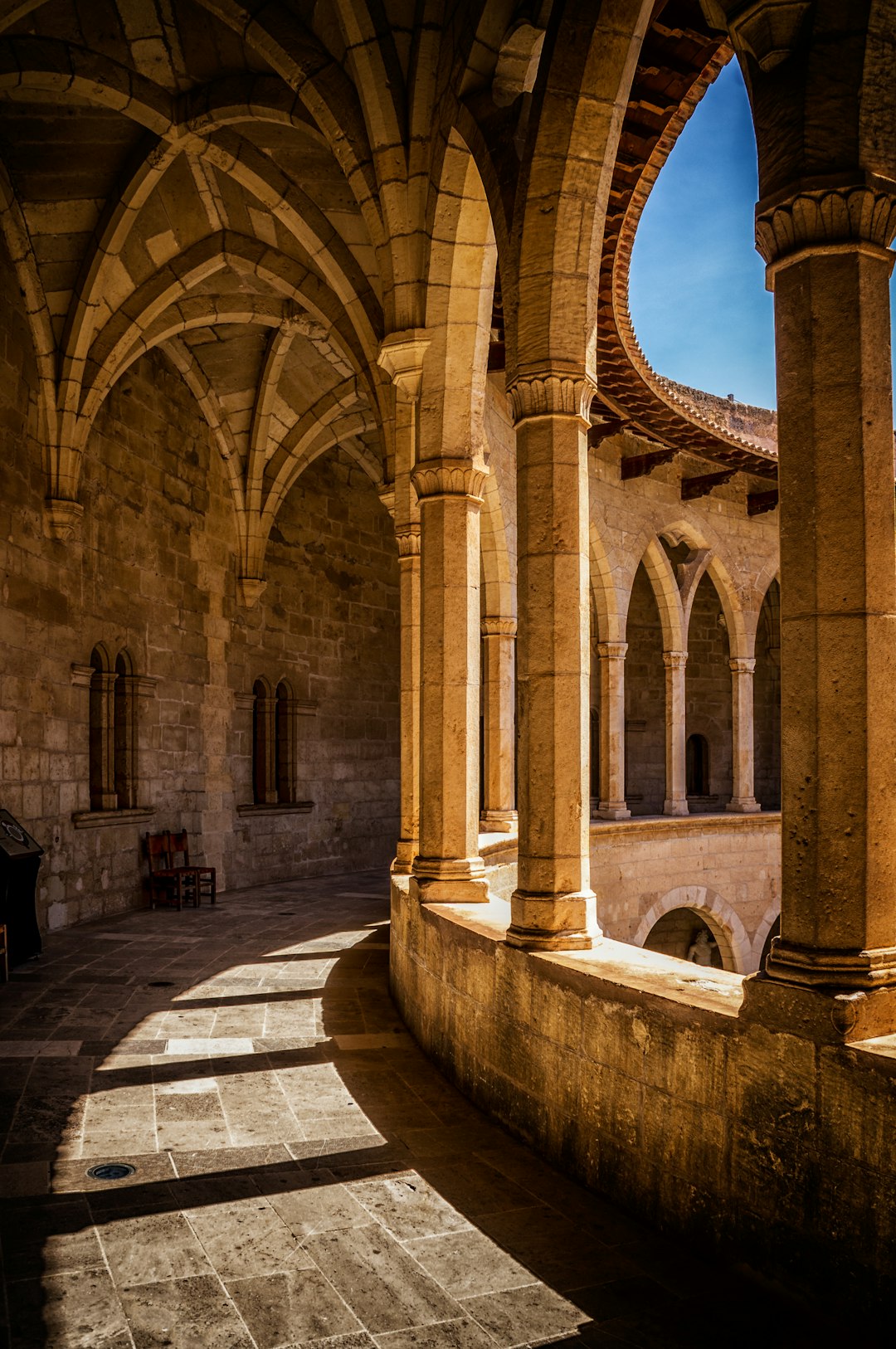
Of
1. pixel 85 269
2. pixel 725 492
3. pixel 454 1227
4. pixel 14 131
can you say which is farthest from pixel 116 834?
pixel 725 492

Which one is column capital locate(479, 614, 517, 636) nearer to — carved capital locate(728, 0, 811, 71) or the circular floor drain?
the circular floor drain

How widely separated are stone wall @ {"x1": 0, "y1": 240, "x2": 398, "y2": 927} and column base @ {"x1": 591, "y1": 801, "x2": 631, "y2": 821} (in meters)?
3.92

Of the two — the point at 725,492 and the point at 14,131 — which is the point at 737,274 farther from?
the point at 14,131

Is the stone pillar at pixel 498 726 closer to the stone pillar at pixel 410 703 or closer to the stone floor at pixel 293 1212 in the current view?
the stone pillar at pixel 410 703

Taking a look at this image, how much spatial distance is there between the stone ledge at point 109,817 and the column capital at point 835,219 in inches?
354

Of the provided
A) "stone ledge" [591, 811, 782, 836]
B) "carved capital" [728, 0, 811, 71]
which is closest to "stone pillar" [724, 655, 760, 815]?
"stone ledge" [591, 811, 782, 836]

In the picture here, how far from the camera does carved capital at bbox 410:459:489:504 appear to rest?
21.4ft

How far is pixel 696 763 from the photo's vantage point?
20.8 m

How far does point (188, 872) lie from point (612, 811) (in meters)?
5.95

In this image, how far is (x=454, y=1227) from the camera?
3.61 metres

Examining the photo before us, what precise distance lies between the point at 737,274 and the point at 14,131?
47.0 meters

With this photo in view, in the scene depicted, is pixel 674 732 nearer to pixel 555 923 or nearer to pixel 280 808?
pixel 280 808

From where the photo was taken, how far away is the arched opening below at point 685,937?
17.8 m

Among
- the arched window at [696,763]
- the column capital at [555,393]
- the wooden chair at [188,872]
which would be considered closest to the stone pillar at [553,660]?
the column capital at [555,393]
